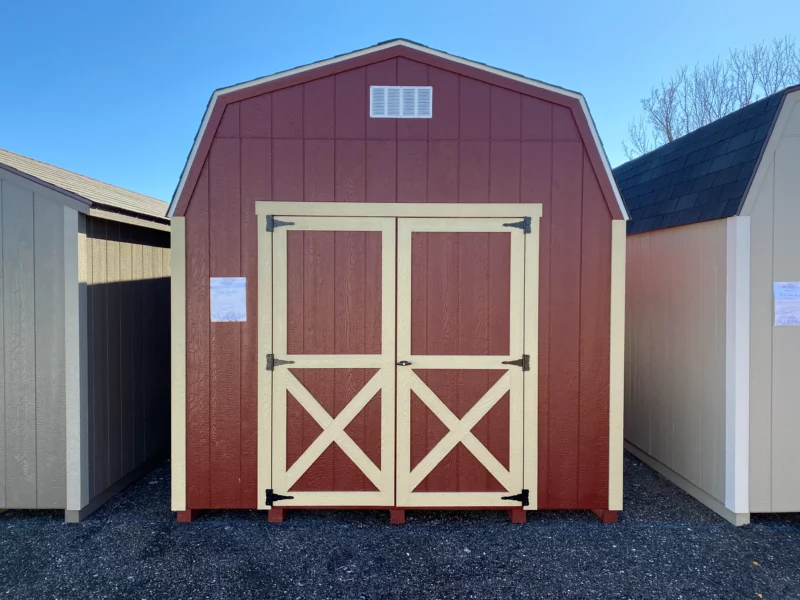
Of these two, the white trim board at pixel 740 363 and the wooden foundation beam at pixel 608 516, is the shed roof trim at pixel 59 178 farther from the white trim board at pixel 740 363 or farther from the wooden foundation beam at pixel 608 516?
the white trim board at pixel 740 363

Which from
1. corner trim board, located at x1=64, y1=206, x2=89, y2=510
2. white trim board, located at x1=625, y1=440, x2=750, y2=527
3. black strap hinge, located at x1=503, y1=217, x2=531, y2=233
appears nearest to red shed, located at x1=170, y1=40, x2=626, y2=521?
black strap hinge, located at x1=503, y1=217, x2=531, y2=233

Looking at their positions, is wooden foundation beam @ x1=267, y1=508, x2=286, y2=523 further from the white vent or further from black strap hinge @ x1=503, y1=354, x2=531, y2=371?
the white vent

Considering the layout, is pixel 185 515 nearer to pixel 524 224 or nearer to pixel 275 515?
pixel 275 515

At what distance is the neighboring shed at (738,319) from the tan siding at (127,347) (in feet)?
15.7

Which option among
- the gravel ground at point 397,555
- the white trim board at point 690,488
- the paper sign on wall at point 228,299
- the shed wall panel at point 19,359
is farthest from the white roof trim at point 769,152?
the shed wall panel at point 19,359

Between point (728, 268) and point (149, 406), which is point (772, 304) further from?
point (149, 406)

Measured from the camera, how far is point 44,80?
1138 centimetres

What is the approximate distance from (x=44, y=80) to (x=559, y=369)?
14009mm

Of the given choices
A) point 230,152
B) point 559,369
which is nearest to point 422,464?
point 559,369

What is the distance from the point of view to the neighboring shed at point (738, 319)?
334 cm

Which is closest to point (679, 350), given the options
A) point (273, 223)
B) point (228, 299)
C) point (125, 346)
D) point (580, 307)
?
point (580, 307)

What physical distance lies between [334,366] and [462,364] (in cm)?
93

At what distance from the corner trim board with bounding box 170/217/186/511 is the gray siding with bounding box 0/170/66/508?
873 mm

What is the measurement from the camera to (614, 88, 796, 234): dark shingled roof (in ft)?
11.2
